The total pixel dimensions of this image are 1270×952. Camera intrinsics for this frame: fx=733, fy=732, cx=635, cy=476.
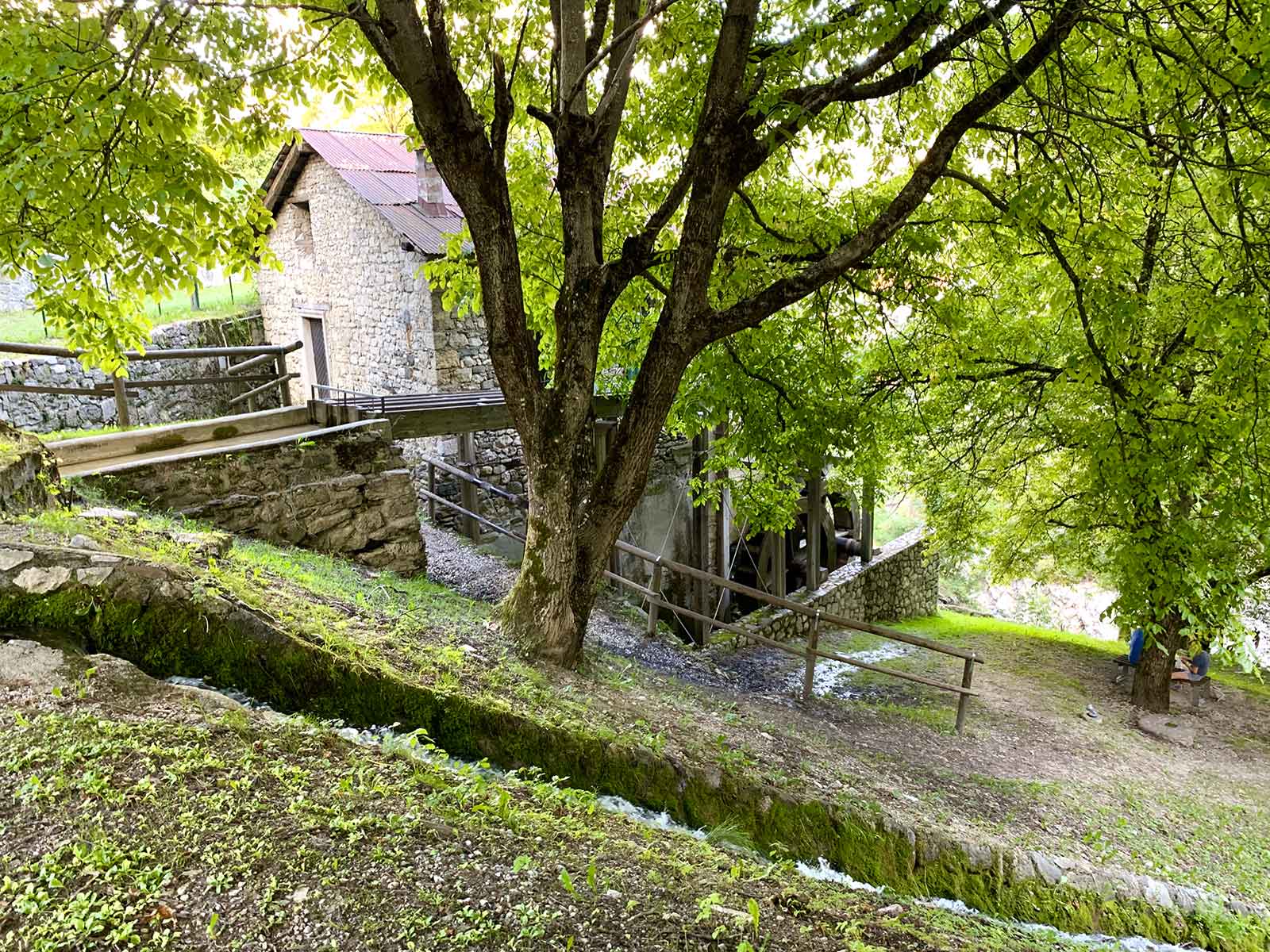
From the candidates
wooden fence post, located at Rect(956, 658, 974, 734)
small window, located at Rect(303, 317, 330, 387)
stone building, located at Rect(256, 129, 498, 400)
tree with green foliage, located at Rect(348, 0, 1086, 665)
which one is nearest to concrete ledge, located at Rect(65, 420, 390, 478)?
tree with green foliage, located at Rect(348, 0, 1086, 665)

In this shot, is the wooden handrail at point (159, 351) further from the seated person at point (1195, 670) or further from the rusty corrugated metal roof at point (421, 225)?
the seated person at point (1195, 670)

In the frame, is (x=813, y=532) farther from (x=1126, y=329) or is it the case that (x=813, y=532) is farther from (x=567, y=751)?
(x=567, y=751)

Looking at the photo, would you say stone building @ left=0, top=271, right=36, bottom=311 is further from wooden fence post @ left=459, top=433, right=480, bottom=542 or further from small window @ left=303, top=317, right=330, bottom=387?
wooden fence post @ left=459, top=433, right=480, bottom=542

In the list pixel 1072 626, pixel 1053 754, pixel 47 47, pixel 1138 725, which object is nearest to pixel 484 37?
pixel 47 47

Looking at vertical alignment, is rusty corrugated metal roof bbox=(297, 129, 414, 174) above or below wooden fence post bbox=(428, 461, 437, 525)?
above

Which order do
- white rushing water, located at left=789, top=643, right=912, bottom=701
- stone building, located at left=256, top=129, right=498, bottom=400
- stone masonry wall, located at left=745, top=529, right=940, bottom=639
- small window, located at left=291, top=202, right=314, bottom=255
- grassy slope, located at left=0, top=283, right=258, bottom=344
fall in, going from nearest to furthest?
white rushing water, located at left=789, top=643, right=912, bottom=701, stone building, located at left=256, top=129, right=498, bottom=400, stone masonry wall, located at left=745, top=529, right=940, bottom=639, small window, located at left=291, top=202, right=314, bottom=255, grassy slope, located at left=0, top=283, right=258, bottom=344

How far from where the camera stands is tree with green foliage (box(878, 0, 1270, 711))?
4762 mm

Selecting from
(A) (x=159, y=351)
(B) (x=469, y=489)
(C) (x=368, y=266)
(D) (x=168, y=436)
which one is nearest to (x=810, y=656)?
(B) (x=469, y=489)

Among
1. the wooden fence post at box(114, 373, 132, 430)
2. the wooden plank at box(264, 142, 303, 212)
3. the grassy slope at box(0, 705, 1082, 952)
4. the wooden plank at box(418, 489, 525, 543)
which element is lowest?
the wooden plank at box(418, 489, 525, 543)

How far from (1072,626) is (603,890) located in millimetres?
26520

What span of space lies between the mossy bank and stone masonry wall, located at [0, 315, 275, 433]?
9451 mm

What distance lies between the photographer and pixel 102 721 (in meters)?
2.50

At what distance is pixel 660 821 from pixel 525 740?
0.79m

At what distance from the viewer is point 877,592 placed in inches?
594
